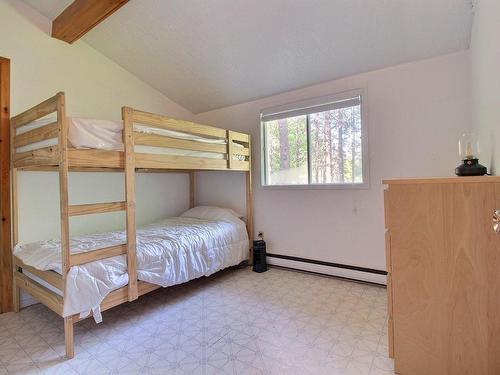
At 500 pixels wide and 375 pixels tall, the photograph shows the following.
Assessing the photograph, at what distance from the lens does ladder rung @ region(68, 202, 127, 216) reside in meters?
1.75

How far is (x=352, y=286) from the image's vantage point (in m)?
2.64

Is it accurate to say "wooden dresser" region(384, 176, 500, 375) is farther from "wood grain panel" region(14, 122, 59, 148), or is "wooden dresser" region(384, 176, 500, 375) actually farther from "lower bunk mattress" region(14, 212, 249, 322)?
"wood grain panel" region(14, 122, 59, 148)

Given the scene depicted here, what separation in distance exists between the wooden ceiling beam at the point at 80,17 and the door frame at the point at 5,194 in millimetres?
556

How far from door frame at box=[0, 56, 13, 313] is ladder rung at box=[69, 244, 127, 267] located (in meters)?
1.15

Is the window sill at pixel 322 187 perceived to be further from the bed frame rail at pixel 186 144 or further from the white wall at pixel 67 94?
the white wall at pixel 67 94

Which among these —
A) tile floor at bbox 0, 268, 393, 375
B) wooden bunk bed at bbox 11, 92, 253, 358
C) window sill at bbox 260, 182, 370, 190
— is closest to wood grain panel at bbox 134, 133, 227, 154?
wooden bunk bed at bbox 11, 92, 253, 358

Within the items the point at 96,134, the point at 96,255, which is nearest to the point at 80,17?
the point at 96,134

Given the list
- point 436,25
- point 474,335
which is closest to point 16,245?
point 474,335

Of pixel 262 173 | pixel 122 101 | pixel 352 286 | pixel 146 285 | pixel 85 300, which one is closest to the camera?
pixel 85 300

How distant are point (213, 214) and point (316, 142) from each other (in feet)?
5.04

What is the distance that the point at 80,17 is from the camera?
2352mm

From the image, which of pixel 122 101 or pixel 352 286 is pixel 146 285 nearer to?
pixel 352 286

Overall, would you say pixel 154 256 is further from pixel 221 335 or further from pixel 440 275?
pixel 440 275

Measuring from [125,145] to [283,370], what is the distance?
181 cm
